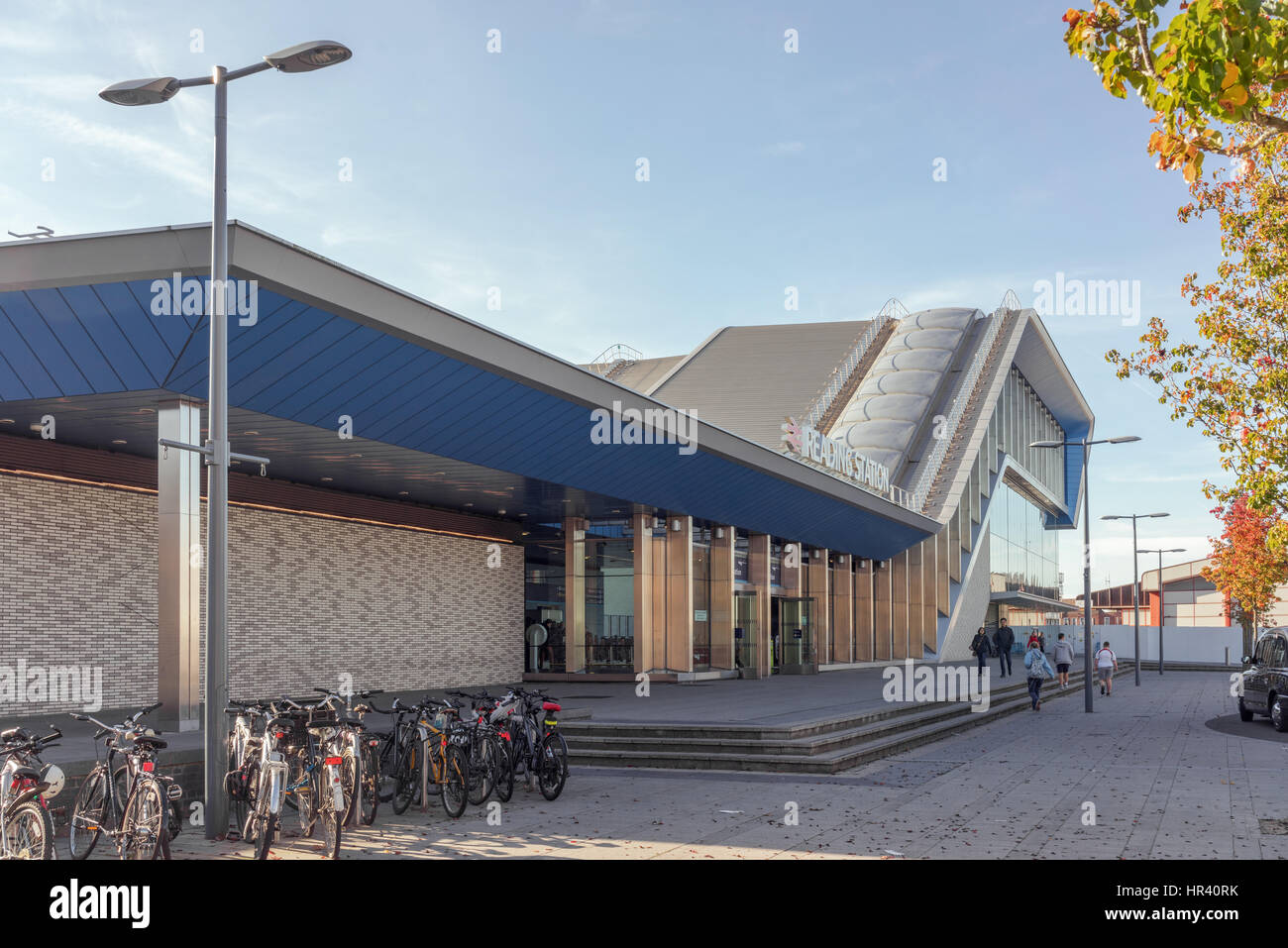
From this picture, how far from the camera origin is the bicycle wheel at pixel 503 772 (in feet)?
43.7

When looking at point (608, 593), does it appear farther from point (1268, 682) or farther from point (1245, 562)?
point (1245, 562)

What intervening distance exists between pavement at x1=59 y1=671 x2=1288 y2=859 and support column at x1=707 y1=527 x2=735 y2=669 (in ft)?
48.2

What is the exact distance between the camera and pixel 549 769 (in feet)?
45.2

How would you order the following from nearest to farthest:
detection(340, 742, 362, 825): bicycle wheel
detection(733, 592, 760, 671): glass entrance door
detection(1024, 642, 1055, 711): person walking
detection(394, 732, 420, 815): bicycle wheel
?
detection(340, 742, 362, 825): bicycle wheel
detection(394, 732, 420, 815): bicycle wheel
detection(1024, 642, 1055, 711): person walking
detection(733, 592, 760, 671): glass entrance door

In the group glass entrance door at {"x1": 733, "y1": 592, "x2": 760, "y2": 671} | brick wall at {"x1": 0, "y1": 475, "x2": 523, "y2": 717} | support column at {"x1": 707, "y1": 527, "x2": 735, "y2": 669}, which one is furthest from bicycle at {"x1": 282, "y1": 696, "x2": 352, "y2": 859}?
glass entrance door at {"x1": 733, "y1": 592, "x2": 760, "y2": 671}

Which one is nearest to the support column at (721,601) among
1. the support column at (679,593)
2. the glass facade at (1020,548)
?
the support column at (679,593)

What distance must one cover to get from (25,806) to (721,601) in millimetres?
26726

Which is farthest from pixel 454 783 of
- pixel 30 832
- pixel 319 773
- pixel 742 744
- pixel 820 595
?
pixel 820 595

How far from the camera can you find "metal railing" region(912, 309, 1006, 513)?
4956 cm

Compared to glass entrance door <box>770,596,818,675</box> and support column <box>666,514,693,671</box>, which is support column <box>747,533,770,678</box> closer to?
glass entrance door <box>770,596,818,675</box>

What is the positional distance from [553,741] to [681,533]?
1884 centimetres

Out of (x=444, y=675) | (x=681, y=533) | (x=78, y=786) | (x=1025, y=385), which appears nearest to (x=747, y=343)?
(x=1025, y=385)
